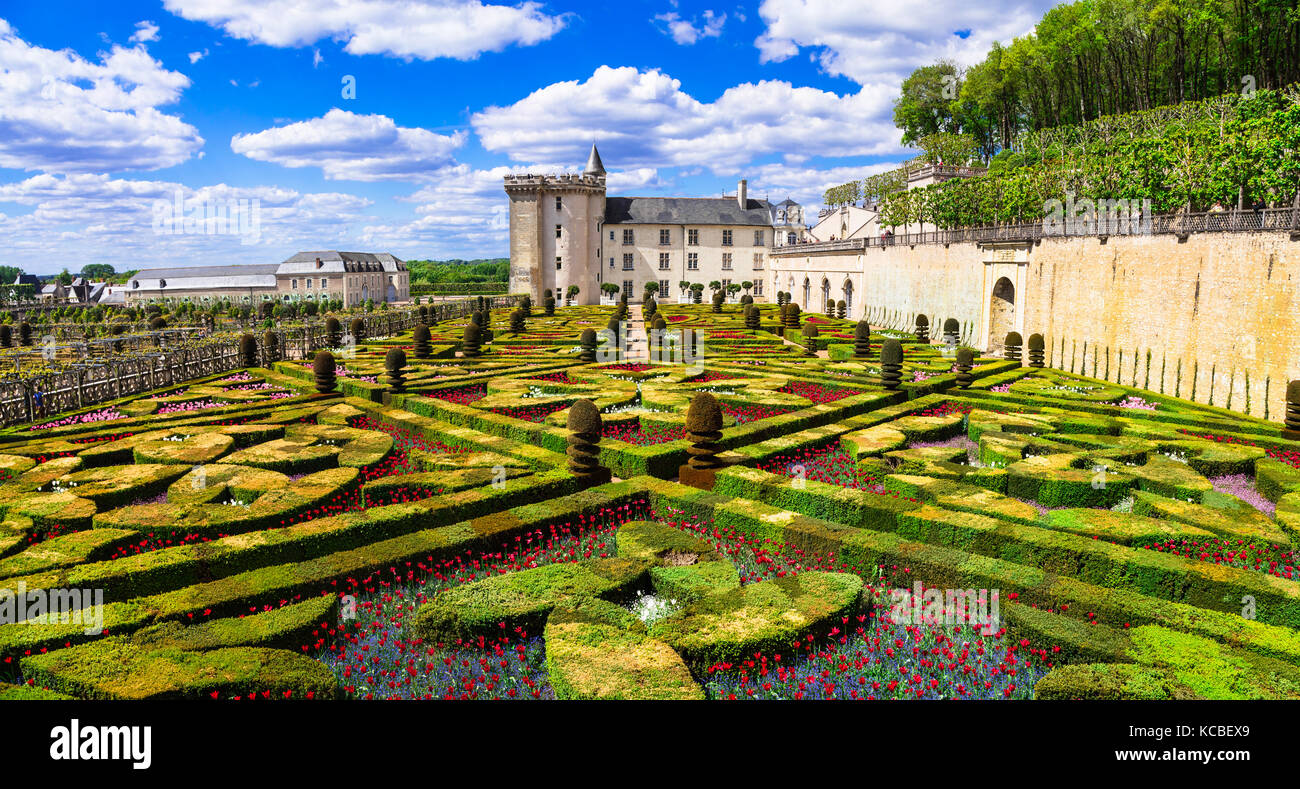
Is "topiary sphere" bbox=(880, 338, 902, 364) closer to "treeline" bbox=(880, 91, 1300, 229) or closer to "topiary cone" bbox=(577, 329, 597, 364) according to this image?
"topiary cone" bbox=(577, 329, 597, 364)

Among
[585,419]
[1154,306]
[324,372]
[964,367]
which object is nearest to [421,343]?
[324,372]

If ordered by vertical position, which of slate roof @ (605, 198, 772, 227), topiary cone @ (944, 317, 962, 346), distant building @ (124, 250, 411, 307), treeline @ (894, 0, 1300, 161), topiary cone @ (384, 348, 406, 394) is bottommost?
topiary cone @ (384, 348, 406, 394)

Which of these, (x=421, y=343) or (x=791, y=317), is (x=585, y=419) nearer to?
(x=421, y=343)

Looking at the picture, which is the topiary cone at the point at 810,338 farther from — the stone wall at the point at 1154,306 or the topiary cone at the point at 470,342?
the topiary cone at the point at 470,342

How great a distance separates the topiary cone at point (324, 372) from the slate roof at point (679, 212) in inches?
2055

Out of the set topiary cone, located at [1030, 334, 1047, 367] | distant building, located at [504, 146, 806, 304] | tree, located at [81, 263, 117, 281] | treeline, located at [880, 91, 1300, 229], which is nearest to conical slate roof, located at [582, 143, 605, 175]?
distant building, located at [504, 146, 806, 304]

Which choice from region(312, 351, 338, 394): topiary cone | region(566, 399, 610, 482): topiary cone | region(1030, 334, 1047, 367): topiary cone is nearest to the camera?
region(566, 399, 610, 482): topiary cone

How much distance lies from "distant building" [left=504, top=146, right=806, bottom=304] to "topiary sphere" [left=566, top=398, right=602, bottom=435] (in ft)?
181

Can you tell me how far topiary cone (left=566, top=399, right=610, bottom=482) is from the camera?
11.8 meters

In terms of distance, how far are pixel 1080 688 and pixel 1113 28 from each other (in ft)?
194

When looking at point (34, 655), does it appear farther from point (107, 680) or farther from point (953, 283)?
point (953, 283)

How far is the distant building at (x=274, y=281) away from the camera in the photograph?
277 ft

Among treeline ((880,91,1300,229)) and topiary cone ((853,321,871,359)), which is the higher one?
treeline ((880,91,1300,229))
